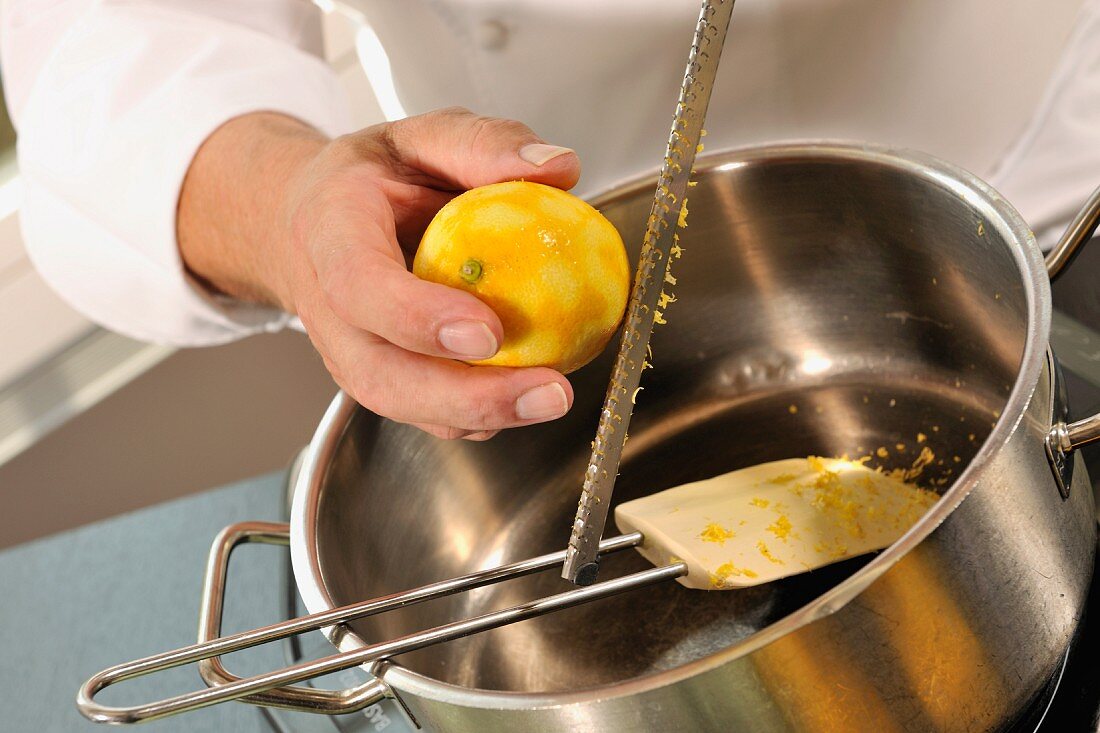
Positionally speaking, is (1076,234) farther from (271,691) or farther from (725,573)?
(271,691)

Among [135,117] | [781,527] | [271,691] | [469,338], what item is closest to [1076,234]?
[781,527]

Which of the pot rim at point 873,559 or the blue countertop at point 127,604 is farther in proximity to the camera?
the blue countertop at point 127,604

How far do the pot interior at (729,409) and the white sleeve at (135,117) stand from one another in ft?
0.84

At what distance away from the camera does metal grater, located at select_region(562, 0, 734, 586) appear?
0.41 meters

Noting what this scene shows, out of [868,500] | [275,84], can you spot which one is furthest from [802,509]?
[275,84]

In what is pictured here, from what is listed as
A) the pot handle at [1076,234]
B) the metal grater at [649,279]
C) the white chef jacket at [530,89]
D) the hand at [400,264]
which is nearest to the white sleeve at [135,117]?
the white chef jacket at [530,89]

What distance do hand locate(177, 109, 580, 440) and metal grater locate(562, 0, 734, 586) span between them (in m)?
0.04

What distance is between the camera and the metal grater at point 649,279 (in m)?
0.41

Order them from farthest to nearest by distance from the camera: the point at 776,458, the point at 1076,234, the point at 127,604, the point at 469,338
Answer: the point at 127,604, the point at 776,458, the point at 1076,234, the point at 469,338

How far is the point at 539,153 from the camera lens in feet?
1.34

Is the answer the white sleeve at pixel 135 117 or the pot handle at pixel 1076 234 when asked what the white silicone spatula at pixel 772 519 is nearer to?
the pot handle at pixel 1076 234

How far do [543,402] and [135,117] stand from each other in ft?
1.40

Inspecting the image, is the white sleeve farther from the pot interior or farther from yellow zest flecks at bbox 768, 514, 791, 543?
yellow zest flecks at bbox 768, 514, 791, 543

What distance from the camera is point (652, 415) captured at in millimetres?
628
